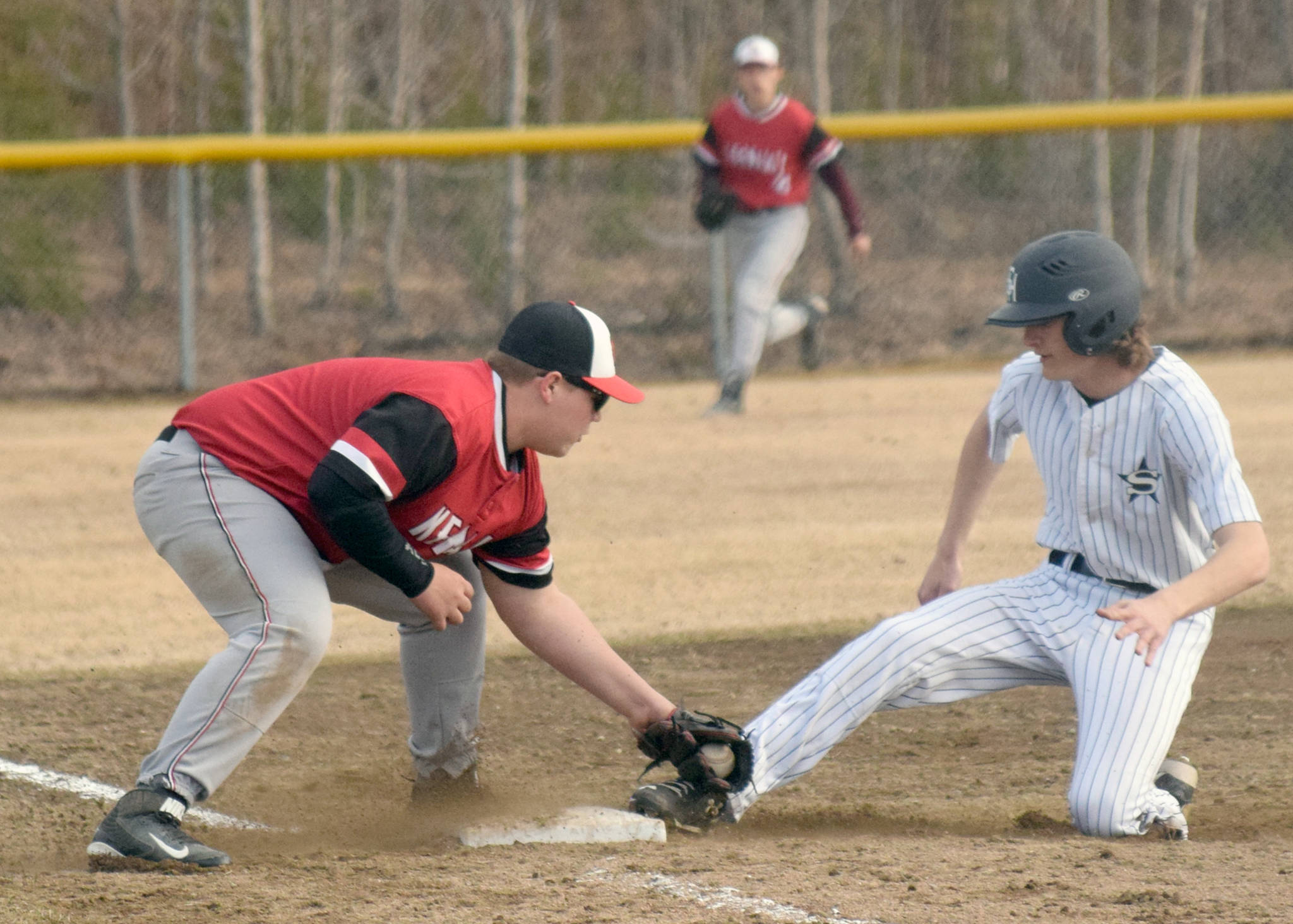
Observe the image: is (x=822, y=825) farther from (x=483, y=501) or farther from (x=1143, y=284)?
(x=1143, y=284)

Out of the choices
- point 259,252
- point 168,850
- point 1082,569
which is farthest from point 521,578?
point 259,252

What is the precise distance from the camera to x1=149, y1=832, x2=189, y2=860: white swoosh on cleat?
2.93 meters

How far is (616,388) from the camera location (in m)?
3.13

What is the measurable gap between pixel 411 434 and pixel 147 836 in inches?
35.7

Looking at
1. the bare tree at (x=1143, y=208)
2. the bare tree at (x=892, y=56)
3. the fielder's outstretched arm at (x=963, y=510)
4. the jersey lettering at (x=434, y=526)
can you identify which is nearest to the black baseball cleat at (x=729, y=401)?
the bare tree at (x=1143, y=208)

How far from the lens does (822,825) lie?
3514 millimetres

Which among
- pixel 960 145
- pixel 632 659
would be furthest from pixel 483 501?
pixel 960 145

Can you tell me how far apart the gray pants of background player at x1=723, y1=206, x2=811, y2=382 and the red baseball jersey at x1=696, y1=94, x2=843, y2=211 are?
0.09 metres

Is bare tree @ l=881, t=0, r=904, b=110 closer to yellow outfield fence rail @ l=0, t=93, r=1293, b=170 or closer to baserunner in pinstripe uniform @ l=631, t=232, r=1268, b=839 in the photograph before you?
yellow outfield fence rail @ l=0, t=93, r=1293, b=170

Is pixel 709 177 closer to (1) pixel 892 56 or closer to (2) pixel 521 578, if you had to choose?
(2) pixel 521 578

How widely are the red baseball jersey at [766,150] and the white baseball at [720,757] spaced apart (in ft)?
19.1

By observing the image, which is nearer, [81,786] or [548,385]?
[548,385]

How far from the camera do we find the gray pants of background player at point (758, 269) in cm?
880

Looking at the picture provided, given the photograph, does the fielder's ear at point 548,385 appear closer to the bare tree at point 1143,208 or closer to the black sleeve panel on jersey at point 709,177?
the black sleeve panel on jersey at point 709,177
